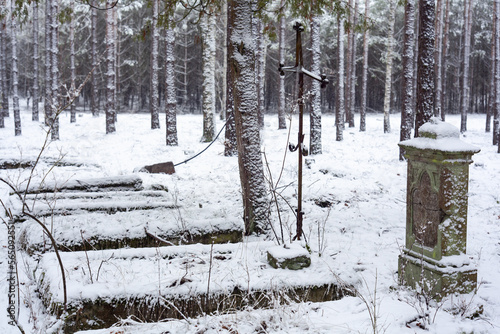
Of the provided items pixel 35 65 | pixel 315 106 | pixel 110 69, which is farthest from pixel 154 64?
pixel 315 106

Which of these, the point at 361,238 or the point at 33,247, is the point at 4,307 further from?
the point at 361,238

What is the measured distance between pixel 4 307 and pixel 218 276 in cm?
228

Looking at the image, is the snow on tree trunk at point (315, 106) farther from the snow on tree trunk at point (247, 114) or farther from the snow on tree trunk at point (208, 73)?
the snow on tree trunk at point (247, 114)

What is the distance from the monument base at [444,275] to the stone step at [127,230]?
98.3 inches

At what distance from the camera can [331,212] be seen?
8000mm

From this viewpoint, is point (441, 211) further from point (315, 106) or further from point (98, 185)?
point (315, 106)

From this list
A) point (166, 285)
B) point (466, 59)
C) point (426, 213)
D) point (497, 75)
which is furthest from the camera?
point (466, 59)

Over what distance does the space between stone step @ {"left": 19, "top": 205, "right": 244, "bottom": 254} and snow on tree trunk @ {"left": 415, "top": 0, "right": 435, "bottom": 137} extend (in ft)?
18.7

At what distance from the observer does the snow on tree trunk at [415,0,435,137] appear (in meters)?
9.13

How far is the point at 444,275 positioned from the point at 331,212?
3775 mm

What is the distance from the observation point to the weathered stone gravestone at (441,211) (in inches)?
167

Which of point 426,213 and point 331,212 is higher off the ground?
point 426,213

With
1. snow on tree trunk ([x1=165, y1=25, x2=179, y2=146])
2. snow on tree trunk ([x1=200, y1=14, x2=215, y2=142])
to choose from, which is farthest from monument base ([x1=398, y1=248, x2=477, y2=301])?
snow on tree trunk ([x1=165, y1=25, x2=179, y2=146])

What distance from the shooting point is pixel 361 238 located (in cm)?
674
